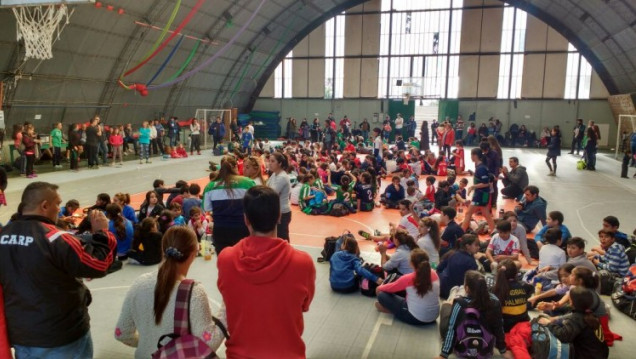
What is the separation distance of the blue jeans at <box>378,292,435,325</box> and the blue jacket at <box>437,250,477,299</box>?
809 mm

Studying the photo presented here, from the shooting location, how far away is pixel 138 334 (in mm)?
2861

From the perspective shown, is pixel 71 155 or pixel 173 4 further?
pixel 173 4

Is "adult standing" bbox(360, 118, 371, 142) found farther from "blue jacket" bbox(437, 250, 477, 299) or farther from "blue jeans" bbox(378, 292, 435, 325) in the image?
"blue jeans" bbox(378, 292, 435, 325)

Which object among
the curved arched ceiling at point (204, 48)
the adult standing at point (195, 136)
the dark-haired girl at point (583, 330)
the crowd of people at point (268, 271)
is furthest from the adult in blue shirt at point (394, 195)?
the adult standing at point (195, 136)

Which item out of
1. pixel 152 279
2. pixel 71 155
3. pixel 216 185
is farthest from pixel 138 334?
pixel 71 155

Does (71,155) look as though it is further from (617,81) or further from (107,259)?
(617,81)

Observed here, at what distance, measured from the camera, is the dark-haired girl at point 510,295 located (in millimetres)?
→ 4867

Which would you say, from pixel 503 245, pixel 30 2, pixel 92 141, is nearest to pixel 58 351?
pixel 503 245

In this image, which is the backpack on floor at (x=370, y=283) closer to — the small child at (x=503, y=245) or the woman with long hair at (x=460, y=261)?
the woman with long hair at (x=460, y=261)

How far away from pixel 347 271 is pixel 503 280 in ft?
6.91

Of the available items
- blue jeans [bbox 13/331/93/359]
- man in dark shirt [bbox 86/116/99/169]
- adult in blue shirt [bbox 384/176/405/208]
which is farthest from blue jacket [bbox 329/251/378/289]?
man in dark shirt [bbox 86/116/99/169]

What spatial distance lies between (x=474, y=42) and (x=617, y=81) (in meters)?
8.49

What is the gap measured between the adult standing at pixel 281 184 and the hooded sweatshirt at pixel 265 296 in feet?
10.9

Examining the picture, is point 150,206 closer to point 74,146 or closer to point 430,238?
point 430,238
